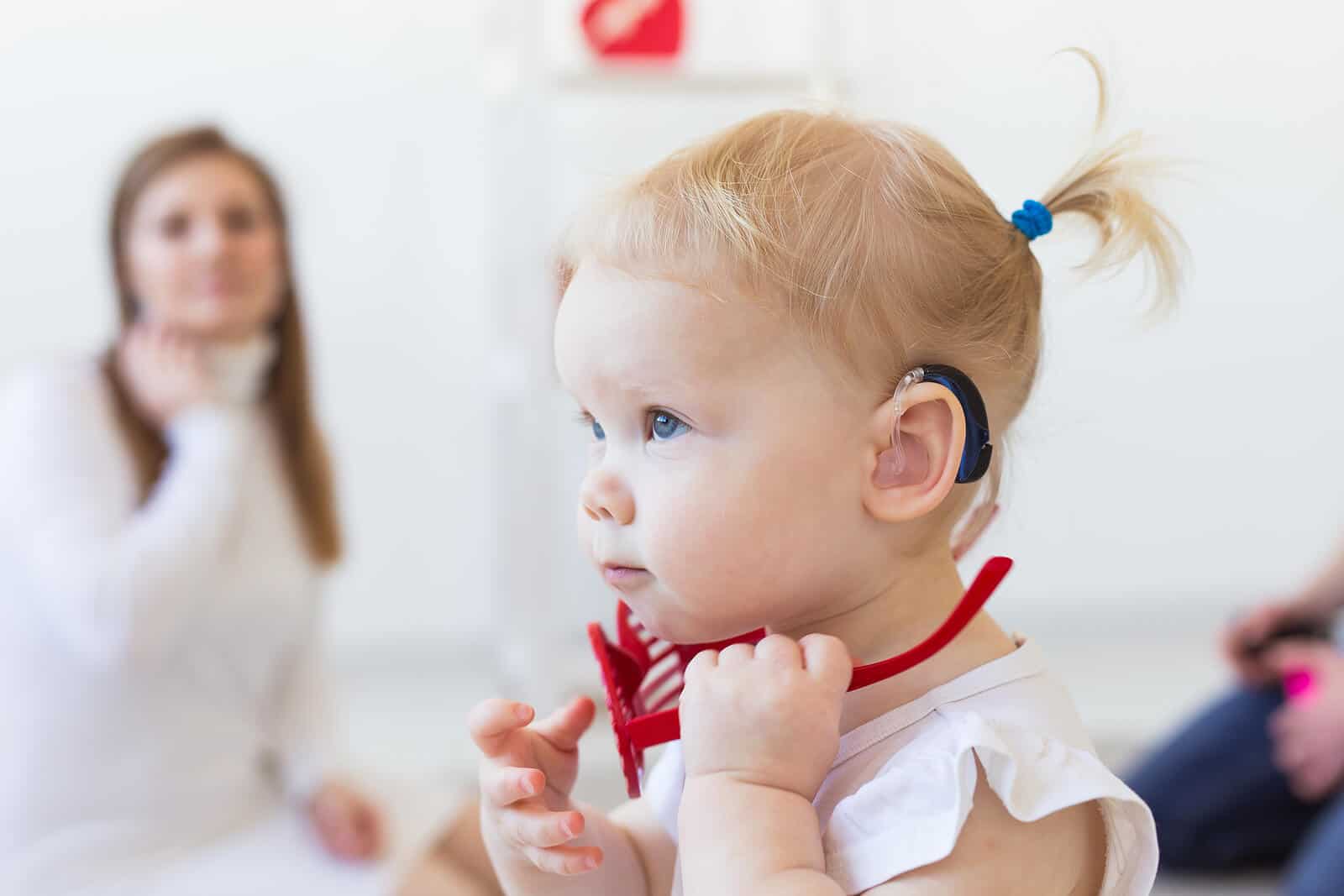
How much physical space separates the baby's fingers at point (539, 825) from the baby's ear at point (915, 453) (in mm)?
209

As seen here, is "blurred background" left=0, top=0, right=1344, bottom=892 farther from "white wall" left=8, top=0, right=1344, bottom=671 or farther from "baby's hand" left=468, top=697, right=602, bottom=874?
"baby's hand" left=468, top=697, right=602, bottom=874

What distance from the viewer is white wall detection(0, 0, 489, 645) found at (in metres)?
2.92

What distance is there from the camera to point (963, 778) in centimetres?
61

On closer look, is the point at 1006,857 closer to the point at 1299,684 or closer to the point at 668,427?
the point at 668,427

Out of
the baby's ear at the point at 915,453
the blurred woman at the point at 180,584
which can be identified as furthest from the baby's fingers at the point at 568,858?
the blurred woman at the point at 180,584

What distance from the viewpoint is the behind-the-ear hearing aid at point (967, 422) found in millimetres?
661

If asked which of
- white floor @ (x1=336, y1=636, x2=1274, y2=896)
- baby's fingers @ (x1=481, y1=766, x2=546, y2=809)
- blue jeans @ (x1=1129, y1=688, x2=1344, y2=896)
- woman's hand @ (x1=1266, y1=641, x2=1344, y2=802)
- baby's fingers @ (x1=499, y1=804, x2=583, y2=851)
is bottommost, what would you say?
white floor @ (x1=336, y1=636, x2=1274, y2=896)

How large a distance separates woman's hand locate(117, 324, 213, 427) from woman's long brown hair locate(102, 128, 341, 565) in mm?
120

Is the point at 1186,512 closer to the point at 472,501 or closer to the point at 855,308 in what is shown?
the point at 472,501

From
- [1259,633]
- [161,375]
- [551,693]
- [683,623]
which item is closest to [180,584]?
[161,375]

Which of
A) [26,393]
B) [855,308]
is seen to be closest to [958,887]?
[855,308]

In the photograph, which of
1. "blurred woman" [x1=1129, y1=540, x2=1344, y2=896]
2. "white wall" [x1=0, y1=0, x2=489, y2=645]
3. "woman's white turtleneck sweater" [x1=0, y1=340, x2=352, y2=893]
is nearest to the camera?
"woman's white turtleneck sweater" [x1=0, y1=340, x2=352, y2=893]

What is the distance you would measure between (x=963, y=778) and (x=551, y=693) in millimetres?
1896

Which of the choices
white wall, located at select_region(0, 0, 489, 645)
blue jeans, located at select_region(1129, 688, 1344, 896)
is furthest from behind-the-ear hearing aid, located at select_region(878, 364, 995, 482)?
white wall, located at select_region(0, 0, 489, 645)
